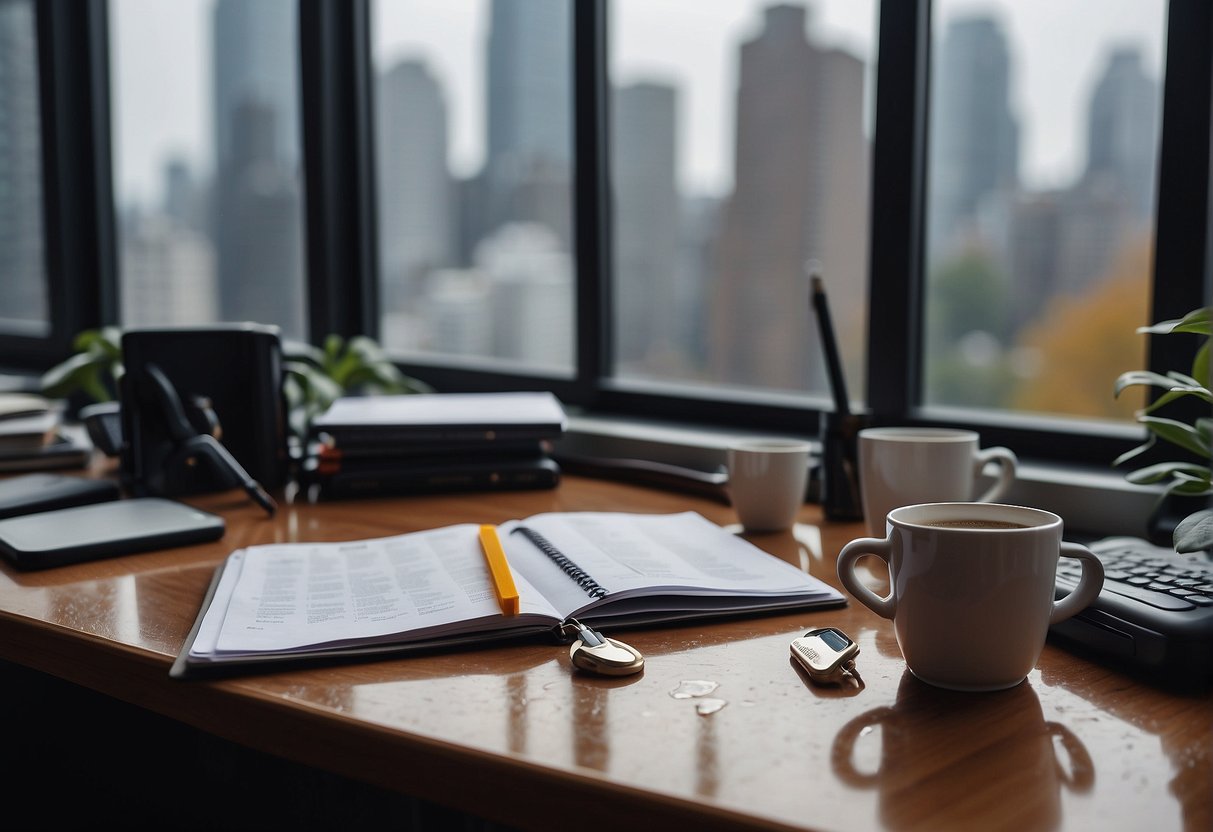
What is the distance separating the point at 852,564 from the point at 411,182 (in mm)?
1667

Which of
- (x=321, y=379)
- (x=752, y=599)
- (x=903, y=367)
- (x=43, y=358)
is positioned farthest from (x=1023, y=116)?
(x=43, y=358)

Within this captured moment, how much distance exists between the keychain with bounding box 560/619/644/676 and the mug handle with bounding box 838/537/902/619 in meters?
0.15

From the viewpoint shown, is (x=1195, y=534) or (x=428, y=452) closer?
(x=1195, y=534)

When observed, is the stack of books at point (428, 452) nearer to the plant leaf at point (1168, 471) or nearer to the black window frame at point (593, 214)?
the black window frame at point (593, 214)

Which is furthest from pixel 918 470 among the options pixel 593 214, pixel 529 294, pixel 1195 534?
pixel 529 294

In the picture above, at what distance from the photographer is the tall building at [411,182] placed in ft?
6.91

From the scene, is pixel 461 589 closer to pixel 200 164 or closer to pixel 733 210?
pixel 733 210

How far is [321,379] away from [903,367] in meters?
0.84

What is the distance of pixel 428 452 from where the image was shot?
130 cm

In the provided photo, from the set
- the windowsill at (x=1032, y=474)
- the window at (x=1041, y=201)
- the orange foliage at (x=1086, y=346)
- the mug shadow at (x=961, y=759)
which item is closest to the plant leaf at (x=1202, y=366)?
the window at (x=1041, y=201)

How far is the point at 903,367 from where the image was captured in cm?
138

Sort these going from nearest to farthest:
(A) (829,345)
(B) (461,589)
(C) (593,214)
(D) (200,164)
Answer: (B) (461,589)
(A) (829,345)
(C) (593,214)
(D) (200,164)

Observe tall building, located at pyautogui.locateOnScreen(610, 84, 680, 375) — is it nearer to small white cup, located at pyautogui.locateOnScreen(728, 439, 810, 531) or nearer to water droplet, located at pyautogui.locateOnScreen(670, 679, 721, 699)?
small white cup, located at pyautogui.locateOnScreen(728, 439, 810, 531)

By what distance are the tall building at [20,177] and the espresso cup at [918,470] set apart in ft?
7.65
